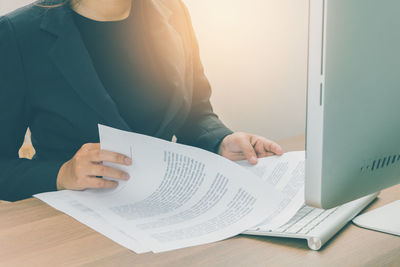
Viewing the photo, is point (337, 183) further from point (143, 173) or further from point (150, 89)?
point (150, 89)

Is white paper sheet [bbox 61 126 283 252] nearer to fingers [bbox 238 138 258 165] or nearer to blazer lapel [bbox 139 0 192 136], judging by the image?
fingers [bbox 238 138 258 165]

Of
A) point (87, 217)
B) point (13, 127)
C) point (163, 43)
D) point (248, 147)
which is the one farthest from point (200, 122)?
point (87, 217)

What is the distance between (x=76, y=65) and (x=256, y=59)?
891mm

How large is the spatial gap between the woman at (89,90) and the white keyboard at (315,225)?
228mm

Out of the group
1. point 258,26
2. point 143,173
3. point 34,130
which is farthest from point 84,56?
point 258,26

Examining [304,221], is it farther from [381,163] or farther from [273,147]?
[273,147]

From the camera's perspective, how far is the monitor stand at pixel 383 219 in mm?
486

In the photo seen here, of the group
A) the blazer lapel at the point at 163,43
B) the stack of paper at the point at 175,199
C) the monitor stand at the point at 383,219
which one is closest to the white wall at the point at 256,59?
the blazer lapel at the point at 163,43

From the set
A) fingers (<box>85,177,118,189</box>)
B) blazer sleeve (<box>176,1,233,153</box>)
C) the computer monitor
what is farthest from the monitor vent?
blazer sleeve (<box>176,1,233,153</box>)

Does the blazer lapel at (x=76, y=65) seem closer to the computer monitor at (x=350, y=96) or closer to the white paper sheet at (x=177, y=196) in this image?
the white paper sheet at (x=177, y=196)

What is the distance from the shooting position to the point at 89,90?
899 mm

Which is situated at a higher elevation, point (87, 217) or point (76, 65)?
point (76, 65)

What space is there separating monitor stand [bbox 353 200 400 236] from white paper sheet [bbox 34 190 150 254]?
11.0 inches

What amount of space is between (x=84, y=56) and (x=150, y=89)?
235 millimetres
